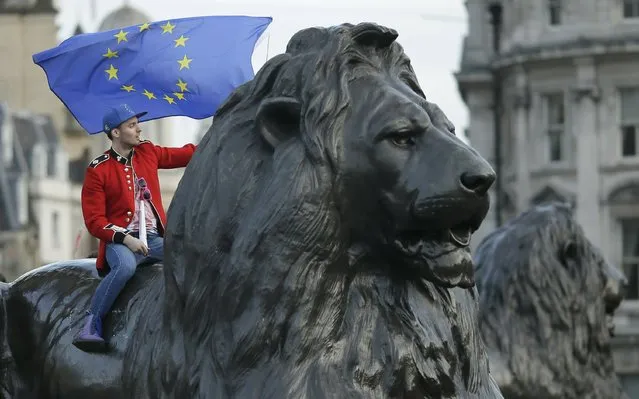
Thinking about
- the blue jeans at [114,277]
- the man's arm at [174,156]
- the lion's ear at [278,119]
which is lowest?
the blue jeans at [114,277]

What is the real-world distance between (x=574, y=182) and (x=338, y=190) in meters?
58.6

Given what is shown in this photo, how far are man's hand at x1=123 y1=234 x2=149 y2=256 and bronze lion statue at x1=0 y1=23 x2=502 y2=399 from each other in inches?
34.6

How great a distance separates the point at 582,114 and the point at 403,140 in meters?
57.6

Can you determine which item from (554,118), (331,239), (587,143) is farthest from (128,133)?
(554,118)

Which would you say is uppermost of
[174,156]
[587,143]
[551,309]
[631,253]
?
[174,156]

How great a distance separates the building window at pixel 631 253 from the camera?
65062mm

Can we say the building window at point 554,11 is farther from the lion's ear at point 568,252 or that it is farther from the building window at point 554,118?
the lion's ear at point 568,252

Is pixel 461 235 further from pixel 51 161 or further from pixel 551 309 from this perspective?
pixel 51 161

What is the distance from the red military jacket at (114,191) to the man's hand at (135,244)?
27 millimetres

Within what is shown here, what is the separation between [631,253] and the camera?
215 ft

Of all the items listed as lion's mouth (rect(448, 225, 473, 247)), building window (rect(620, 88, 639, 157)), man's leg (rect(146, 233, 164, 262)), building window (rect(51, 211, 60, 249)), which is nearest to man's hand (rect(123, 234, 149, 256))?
man's leg (rect(146, 233, 164, 262))

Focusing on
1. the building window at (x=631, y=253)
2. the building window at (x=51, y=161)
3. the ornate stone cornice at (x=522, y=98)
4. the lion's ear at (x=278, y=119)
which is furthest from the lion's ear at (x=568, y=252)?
the building window at (x=51, y=161)

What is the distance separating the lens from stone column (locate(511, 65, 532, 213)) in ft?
223

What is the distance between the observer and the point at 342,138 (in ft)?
30.1
